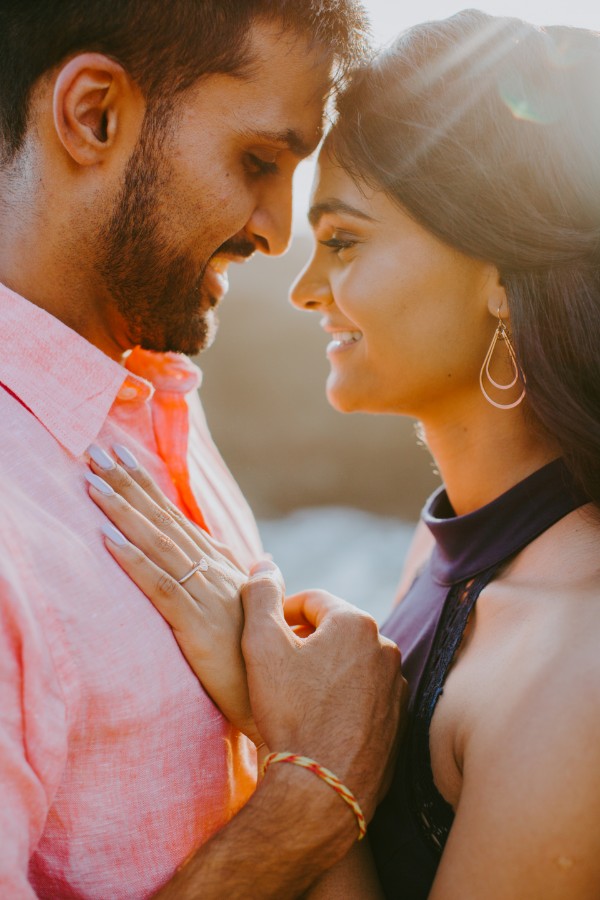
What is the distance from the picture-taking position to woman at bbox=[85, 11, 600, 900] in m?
1.31

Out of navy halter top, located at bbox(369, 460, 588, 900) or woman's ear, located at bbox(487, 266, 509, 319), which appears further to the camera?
woman's ear, located at bbox(487, 266, 509, 319)

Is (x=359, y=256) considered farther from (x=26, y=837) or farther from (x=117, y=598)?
(x=26, y=837)

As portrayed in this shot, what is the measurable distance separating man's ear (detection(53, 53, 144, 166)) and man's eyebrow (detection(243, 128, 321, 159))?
0.76 ft

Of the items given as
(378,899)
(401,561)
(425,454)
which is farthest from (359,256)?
(425,454)

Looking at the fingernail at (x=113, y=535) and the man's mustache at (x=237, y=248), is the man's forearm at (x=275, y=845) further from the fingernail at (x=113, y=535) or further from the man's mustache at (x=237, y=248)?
the man's mustache at (x=237, y=248)

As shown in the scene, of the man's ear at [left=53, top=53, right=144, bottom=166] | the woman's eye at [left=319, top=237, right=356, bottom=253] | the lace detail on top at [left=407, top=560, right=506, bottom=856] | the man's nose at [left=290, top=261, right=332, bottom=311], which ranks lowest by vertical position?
the lace detail on top at [left=407, top=560, right=506, bottom=856]

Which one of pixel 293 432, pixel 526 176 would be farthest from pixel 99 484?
pixel 293 432

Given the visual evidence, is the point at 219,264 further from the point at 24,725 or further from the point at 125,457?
the point at 24,725

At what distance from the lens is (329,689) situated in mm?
1337

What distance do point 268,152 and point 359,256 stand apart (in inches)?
11.5

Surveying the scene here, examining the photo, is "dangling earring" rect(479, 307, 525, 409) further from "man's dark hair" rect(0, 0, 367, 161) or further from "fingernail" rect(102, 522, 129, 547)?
"fingernail" rect(102, 522, 129, 547)

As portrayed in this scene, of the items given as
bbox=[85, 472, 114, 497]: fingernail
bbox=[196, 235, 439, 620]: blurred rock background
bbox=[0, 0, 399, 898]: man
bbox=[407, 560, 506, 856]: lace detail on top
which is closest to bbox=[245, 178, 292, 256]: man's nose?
bbox=[0, 0, 399, 898]: man

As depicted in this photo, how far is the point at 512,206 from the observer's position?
5.12ft

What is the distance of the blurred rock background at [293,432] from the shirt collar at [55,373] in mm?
4804
